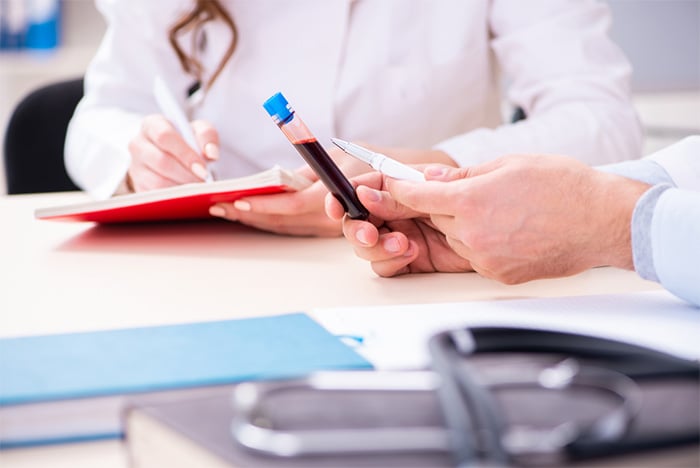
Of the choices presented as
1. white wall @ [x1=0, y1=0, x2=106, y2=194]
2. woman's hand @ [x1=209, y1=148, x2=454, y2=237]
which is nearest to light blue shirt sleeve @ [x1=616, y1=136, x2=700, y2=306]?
woman's hand @ [x1=209, y1=148, x2=454, y2=237]

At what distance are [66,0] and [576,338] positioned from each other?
299 centimetres

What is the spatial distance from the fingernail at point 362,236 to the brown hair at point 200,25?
2.15ft

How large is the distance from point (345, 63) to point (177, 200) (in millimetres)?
584

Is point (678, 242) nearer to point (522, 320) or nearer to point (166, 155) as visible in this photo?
point (522, 320)

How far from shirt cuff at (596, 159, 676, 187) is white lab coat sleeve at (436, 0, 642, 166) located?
33 centimetres

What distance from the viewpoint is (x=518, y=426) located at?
1.20 ft

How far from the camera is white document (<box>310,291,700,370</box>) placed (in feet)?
1.94

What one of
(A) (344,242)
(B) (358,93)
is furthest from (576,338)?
(B) (358,93)

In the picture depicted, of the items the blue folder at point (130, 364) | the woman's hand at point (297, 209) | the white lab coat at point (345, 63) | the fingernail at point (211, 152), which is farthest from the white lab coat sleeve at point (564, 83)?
the blue folder at point (130, 364)

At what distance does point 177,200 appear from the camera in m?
0.94

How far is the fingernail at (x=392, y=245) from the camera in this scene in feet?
2.68

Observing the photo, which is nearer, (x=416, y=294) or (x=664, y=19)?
(x=416, y=294)

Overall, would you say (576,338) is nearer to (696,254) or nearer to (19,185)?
(696,254)

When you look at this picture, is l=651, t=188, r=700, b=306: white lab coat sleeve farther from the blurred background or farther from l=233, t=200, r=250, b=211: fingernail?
the blurred background
